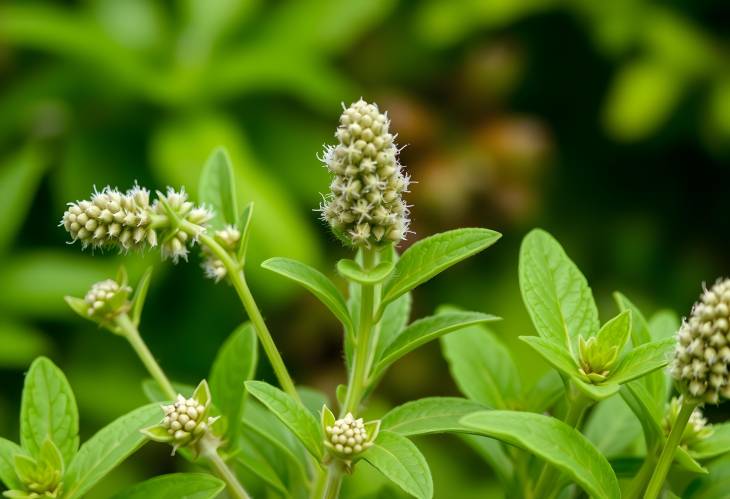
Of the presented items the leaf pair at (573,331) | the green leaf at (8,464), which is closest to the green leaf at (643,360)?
the leaf pair at (573,331)

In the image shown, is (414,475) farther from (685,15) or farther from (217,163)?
(685,15)

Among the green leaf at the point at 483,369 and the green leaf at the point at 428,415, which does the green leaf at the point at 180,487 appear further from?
the green leaf at the point at 483,369

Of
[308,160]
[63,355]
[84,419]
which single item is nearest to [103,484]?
[84,419]

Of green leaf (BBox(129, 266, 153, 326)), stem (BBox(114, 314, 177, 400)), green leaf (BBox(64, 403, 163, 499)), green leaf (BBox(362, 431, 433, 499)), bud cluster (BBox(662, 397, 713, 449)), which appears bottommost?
bud cluster (BBox(662, 397, 713, 449))

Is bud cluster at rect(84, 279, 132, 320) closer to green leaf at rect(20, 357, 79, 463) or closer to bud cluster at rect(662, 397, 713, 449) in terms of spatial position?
green leaf at rect(20, 357, 79, 463)

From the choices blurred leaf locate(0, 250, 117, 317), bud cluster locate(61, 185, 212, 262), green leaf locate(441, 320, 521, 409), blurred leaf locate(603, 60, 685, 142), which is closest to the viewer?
bud cluster locate(61, 185, 212, 262)

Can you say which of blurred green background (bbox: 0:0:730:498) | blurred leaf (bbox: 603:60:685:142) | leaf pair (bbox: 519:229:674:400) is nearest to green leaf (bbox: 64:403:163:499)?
leaf pair (bbox: 519:229:674:400)
